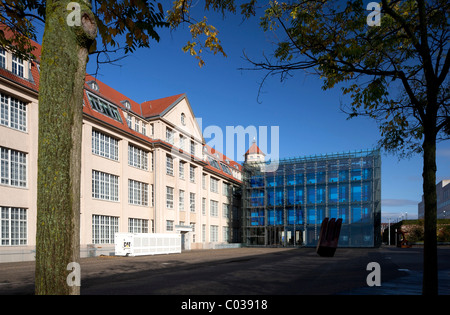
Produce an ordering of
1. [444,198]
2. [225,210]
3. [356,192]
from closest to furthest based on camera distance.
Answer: [356,192], [225,210], [444,198]

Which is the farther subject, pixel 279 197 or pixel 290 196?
pixel 279 197

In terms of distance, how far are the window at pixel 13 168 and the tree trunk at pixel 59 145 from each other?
24.9 meters

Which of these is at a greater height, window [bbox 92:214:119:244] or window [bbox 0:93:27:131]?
window [bbox 0:93:27:131]

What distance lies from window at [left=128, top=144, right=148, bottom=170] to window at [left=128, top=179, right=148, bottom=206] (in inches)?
74.3

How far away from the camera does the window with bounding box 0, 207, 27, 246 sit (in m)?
25.4

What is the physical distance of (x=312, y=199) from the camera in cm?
5772

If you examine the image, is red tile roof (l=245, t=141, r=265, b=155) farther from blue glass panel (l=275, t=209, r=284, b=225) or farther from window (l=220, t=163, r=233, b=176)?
blue glass panel (l=275, t=209, r=284, b=225)

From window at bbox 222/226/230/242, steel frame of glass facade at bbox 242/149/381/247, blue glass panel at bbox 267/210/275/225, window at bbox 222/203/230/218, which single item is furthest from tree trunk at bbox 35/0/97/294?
window at bbox 222/203/230/218

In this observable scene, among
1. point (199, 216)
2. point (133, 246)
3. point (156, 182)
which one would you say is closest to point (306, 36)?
point (133, 246)

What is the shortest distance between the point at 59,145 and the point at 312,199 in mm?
55926

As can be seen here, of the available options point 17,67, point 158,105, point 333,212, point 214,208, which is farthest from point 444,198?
point 17,67

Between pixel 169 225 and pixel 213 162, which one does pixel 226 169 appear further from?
pixel 169 225

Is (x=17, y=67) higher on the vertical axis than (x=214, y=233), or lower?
higher
